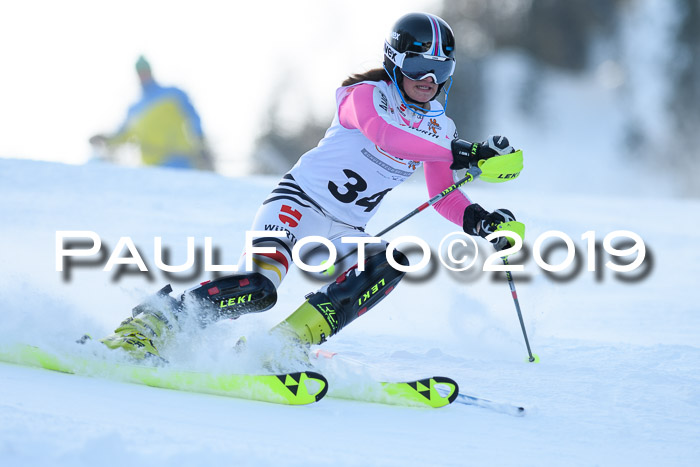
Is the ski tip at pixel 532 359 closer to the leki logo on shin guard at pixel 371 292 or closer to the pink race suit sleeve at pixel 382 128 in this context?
the leki logo on shin guard at pixel 371 292

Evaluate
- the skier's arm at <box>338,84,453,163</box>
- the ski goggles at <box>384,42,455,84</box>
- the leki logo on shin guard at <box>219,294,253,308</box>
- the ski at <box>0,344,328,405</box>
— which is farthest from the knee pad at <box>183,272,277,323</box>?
the ski goggles at <box>384,42,455,84</box>

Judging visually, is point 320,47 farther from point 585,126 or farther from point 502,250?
point 502,250

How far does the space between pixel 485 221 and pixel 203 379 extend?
4.63 ft

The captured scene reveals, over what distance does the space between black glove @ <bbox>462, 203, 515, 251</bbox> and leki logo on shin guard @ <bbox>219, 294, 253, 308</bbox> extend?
1057mm

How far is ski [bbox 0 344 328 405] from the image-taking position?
2.80 m

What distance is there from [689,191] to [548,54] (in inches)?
244

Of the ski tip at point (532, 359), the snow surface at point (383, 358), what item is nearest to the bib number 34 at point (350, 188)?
the snow surface at point (383, 358)

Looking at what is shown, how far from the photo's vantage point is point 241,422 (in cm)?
251

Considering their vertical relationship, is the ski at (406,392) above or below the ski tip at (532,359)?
below

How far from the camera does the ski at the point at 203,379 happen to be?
280 centimetres

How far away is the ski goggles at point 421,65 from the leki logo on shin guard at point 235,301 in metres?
1.10

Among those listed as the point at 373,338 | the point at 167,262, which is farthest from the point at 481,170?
the point at 167,262

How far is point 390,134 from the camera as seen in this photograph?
128 inches

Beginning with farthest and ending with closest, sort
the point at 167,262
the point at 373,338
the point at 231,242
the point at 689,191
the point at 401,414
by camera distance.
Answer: the point at 689,191, the point at 231,242, the point at 167,262, the point at 373,338, the point at 401,414
